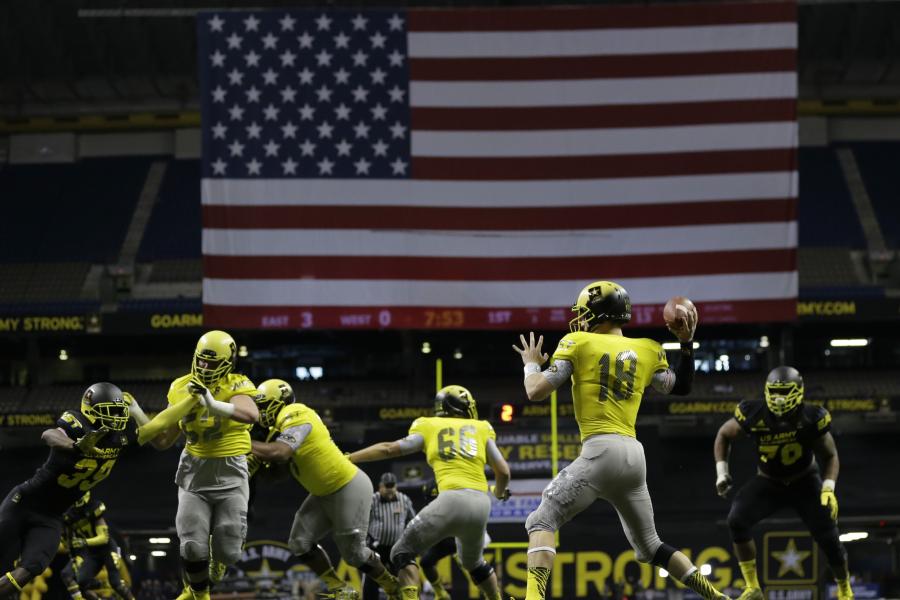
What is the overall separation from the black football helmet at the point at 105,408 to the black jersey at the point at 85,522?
4978 millimetres

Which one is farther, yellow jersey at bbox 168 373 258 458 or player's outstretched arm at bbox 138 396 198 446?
yellow jersey at bbox 168 373 258 458

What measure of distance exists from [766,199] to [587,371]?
13.9 m

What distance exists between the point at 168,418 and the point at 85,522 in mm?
6207

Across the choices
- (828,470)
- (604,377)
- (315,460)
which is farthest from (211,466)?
(828,470)

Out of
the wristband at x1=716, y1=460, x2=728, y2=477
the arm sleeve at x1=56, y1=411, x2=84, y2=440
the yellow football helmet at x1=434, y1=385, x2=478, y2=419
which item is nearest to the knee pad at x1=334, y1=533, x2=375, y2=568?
the yellow football helmet at x1=434, y1=385, x2=478, y2=419

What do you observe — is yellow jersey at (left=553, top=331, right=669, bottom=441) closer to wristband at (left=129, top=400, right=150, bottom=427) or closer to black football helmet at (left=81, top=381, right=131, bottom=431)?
wristband at (left=129, top=400, right=150, bottom=427)

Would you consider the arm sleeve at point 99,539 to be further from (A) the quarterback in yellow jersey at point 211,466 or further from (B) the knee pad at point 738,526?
(B) the knee pad at point 738,526

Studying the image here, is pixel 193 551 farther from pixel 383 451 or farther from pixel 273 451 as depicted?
pixel 383 451

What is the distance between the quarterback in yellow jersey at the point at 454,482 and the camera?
36.0ft

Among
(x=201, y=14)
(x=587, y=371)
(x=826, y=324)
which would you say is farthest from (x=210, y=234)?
(x=826, y=324)

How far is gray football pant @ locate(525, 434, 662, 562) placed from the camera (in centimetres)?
809

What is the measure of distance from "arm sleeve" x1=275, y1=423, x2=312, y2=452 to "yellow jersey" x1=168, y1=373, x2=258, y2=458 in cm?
48

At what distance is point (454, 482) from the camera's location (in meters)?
11.2

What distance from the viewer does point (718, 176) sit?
835 inches
